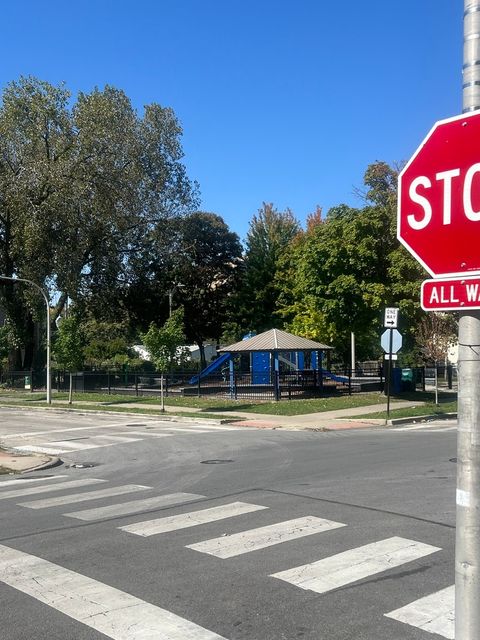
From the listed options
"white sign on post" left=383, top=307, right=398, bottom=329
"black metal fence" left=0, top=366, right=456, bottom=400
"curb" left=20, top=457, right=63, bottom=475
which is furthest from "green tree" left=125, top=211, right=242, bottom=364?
"curb" left=20, top=457, right=63, bottom=475

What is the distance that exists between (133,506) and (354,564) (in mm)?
3856

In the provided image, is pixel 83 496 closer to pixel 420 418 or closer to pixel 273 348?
pixel 420 418

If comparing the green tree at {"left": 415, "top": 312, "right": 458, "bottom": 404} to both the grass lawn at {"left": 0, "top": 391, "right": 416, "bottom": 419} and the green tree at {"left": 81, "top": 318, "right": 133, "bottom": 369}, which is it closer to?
the grass lawn at {"left": 0, "top": 391, "right": 416, "bottom": 419}

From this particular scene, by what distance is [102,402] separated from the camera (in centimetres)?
3316

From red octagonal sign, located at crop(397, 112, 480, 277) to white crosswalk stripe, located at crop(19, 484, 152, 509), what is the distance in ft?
25.0

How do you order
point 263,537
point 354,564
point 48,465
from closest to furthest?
point 354,564, point 263,537, point 48,465

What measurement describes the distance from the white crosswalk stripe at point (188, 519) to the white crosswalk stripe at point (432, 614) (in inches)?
127

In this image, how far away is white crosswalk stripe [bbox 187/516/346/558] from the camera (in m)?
6.60

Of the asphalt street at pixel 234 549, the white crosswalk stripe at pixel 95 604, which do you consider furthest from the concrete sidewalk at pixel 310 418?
the white crosswalk stripe at pixel 95 604

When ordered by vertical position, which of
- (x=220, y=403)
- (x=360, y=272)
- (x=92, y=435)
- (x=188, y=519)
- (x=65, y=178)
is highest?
(x=65, y=178)

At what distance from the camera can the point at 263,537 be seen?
23.0ft

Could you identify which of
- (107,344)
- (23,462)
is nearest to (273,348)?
(23,462)

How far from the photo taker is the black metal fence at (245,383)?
109 ft

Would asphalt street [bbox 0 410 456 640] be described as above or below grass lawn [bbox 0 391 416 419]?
above
